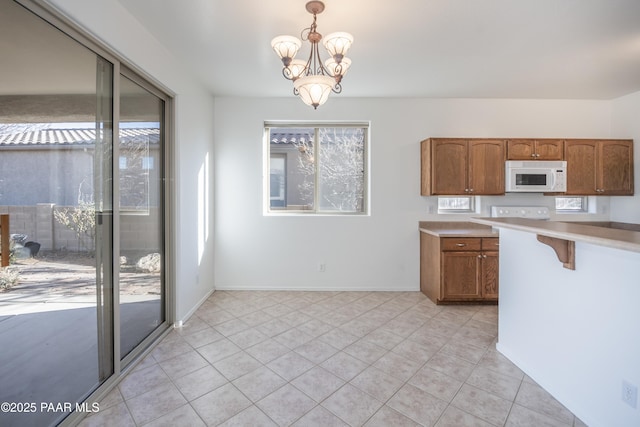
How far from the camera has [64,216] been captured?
1.70 m

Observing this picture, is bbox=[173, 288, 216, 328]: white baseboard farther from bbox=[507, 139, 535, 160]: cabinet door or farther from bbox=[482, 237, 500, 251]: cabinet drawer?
bbox=[507, 139, 535, 160]: cabinet door

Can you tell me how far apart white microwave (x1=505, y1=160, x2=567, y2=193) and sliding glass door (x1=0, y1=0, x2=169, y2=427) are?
427 centimetres

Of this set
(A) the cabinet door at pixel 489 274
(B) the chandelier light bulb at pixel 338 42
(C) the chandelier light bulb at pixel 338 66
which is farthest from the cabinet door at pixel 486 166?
(B) the chandelier light bulb at pixel 338 42

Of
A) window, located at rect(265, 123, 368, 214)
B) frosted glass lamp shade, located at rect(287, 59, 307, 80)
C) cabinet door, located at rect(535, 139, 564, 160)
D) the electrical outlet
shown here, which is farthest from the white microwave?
frosted glass lamp shade, located at rect(287, 59, 307, 80)

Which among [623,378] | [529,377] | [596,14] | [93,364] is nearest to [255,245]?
[93,364]

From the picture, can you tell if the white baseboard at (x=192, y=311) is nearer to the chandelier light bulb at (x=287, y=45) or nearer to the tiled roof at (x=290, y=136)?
the tiled roof at (x=290, y=136)

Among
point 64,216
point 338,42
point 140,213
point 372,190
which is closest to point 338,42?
point 338,42

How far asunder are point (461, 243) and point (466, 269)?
0.33 metres

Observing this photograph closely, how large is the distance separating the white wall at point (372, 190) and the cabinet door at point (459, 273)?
2.04ft

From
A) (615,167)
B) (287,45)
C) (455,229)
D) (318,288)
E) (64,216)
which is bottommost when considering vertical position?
(318,288)

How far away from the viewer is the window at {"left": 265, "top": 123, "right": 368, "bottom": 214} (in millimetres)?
4215

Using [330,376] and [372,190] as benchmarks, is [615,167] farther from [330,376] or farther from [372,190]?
[330,376]

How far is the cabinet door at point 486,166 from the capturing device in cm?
374

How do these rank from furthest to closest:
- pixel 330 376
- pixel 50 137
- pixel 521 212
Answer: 1. pixel 521 212
2. pixel 330 376
3. pixel 50 137
